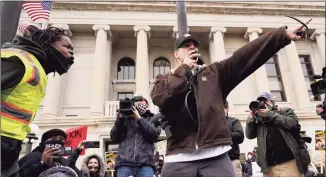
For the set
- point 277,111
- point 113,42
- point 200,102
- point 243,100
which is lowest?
point 200,102

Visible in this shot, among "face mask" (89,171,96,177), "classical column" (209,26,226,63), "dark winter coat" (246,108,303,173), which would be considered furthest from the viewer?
"classical column" (209,26,226,63)

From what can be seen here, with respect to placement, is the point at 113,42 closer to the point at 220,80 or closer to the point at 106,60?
the point at 106,60

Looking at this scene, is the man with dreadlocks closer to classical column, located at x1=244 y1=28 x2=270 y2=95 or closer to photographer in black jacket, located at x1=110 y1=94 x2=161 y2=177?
photographer in black jacket, located at x1=110 y1=94 x2=161 y2=177

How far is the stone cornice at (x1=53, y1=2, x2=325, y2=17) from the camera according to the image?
2475cm

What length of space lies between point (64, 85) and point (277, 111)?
21.0 metres

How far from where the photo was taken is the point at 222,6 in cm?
2569

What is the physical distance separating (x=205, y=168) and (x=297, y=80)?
2408cm

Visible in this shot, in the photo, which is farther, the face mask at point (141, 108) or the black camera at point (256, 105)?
the face mask at point (141, 108)

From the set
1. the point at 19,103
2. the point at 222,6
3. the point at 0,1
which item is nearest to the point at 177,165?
the point at 19,103

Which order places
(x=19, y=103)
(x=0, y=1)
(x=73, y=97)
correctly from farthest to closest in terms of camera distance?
1. (x=73, y=97)
2. (x=0, y=1)
3. (x=19, y=103)

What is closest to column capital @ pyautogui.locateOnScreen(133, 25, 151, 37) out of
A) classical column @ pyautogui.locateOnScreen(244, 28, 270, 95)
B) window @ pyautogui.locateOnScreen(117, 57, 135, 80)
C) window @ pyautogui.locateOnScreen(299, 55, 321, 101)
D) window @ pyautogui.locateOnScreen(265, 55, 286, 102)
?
window @ pyautogui.locateOnScreen(117, 57, 135, 80)

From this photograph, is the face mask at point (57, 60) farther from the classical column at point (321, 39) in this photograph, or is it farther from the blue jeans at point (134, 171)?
the classical column at point (321, 39)

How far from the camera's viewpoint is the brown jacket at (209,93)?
7.80 ft

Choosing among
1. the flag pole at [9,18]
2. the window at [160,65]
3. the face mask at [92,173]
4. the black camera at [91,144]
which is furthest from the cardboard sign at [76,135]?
the window at [160,65]
